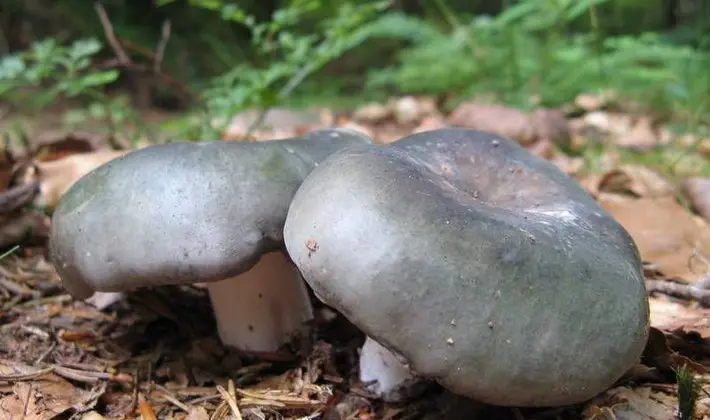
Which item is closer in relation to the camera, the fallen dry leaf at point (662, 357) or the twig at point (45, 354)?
the fallen dry leaf at point (662, 357)

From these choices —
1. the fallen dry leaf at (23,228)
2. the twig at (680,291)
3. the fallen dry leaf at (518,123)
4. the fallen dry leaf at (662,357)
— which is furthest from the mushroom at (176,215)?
the fallen dry leaf at (518,123)

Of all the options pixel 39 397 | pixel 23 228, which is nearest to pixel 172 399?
pixel 39 397

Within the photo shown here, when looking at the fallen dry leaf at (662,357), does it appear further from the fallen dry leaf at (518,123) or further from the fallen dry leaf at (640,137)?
the fallen dry leaf at (640,137)

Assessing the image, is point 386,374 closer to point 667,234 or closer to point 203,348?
point 203,348

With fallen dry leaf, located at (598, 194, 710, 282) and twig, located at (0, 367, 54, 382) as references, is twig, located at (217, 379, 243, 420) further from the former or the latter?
fallen dry leaf, located at (598, 194, 710, 282)

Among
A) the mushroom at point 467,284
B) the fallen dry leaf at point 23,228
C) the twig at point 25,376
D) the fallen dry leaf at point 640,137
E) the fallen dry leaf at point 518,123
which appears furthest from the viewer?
the fallen dry leaf at point 640,137

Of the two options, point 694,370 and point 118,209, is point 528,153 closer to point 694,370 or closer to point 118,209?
point 694,370

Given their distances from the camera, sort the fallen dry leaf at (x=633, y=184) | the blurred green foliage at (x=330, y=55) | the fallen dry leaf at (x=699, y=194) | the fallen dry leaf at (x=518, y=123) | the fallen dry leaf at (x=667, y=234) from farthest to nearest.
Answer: the fallen dry leaf at (x=518, y=123)
the blurred green foliage at (x=330, y=55)
the fallen dry leaf at (x=633, y=184)
the fallen dry leaf at (x=699, y=194)
the fallen dry leaf at (x=667, y=234)

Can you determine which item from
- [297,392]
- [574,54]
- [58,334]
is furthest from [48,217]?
[574,54]
